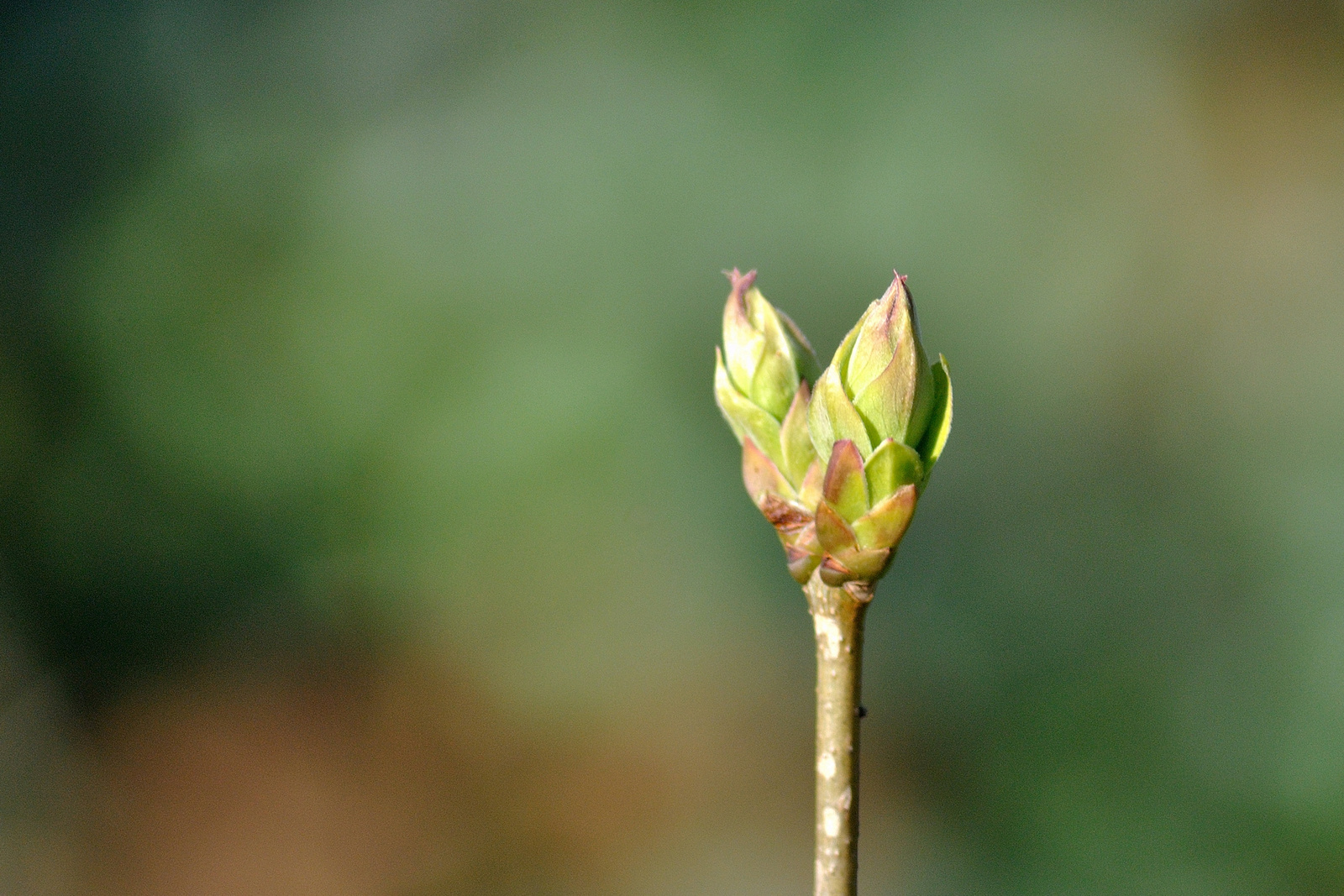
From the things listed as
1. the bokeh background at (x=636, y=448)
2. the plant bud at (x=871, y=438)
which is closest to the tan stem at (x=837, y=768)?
the plant bud at (x=871, y=438)

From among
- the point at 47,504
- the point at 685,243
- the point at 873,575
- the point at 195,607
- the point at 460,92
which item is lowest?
the point at 195,607

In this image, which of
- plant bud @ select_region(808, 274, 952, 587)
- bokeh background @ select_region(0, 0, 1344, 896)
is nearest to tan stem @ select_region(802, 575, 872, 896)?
plant bud @ select_region(808, 274, 952, 587)

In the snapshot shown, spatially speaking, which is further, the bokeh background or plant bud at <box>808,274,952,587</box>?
the bokeh background

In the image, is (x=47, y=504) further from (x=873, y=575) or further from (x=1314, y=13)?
(x=1314, y=13)

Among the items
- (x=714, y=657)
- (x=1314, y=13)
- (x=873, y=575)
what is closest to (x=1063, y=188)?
(x=1314, y=13)

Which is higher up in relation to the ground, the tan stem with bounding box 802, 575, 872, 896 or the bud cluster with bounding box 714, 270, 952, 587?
the bud cluster with bounding box 714, 270, 952, 587

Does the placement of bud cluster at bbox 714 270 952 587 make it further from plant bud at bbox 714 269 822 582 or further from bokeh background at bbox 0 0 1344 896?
bokeh background at bbox 0 0 1344 896

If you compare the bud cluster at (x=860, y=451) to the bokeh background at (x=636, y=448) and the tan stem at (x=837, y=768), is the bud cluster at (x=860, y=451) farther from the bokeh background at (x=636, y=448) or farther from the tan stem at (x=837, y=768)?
the bokeh background at (x=636, y=448)
